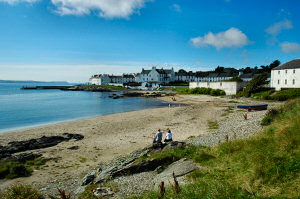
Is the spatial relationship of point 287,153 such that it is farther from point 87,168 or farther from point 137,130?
point 137,130

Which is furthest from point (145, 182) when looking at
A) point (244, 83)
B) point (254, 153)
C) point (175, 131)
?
point (244, 83)

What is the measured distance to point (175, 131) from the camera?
62.7 feet

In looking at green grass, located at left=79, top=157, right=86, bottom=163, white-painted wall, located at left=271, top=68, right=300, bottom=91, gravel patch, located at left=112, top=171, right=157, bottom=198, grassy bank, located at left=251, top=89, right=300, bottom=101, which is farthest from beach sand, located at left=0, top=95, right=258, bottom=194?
white-painted wall, located at left=271, top=68, right=300, bottom=91

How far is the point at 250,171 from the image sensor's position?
6070 mm

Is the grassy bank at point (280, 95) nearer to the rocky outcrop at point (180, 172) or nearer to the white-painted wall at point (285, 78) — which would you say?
the white-painted wall at point (285, 78)

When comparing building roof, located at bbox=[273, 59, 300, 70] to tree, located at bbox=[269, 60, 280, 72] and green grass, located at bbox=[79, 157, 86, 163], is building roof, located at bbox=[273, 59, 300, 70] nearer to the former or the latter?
green grass, located at bbox=[79, 157, 86, 163]

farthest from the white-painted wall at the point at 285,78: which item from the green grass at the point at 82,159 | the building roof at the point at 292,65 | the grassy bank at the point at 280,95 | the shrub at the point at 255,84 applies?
the green grass at the point at 82,159

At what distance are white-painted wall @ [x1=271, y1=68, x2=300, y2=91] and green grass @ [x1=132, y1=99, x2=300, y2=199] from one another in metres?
39.4

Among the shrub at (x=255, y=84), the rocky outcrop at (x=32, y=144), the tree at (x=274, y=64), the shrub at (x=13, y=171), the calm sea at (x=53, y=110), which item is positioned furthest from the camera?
the tree at (x=274, y=64)

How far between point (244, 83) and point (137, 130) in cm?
4247

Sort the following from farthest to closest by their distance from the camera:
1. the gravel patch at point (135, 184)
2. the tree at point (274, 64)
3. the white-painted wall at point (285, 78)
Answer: the tree at point (274, 64) < the white-painted wall at point (285, 78) < the gravel patch at point (135, 184)

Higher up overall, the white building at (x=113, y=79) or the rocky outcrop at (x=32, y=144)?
the white building at (x=113, y=79)

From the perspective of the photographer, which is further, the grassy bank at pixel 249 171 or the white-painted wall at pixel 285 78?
the white-painted wall at pixel 285 78

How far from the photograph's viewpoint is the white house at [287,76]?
38938 millimetres
